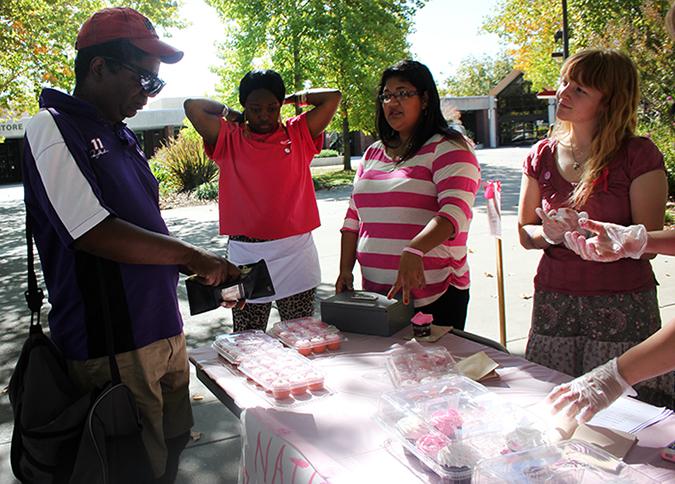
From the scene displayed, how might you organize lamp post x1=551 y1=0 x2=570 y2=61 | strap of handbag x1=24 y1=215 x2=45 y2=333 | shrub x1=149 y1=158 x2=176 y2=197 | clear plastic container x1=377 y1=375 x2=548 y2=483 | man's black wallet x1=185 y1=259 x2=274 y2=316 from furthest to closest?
1. shrub x1=149 y1=158 x2=176 y2=197
2. lamp post x1=551 y1=0 x2=570 y2=61
3. man's black wallet x1=185 y1=259 x2=274 y2=316
4. strap of handbag x1=24 y1=215 x2=45 y2=333
5. clear plastic container x1=377 y1=375 x2=548 y2=483

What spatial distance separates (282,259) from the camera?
9.48 feet

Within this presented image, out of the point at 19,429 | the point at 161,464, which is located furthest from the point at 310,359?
the point at 19,429

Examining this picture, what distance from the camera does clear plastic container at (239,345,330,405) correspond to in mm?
1756

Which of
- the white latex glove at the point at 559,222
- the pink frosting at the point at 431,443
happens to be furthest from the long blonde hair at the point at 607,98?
the pink frosting at the point at 431,443

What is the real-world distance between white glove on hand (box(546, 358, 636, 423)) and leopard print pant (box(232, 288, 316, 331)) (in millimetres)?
1696

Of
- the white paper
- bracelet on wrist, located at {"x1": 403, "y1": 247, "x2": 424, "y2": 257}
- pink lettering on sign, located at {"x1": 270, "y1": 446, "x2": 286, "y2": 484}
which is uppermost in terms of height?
bracelet on wrist, located at {"x1": 403, "y1": 247, "x2": 424, "y2": 257}

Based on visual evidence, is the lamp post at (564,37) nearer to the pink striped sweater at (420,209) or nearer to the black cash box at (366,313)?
the pink striped sweater at (420,209)

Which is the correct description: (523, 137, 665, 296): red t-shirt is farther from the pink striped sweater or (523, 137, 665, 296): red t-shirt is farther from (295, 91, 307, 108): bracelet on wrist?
(295, 91, 307, 108): bracelet on wrist

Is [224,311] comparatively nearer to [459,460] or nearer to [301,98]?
[301,98]

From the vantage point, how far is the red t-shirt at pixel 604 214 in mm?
2207

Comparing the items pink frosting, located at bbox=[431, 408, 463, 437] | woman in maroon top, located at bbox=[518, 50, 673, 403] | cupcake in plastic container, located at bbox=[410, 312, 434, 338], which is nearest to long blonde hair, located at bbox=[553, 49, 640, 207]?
woman in maroon top, located at bbox=[518, 50, 673, 403]

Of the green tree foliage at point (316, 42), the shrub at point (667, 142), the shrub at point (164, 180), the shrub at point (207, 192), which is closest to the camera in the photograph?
the shrub at point (667, 142)

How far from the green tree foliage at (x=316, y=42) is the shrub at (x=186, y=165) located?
8.25 ft

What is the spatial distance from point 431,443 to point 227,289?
900mm
